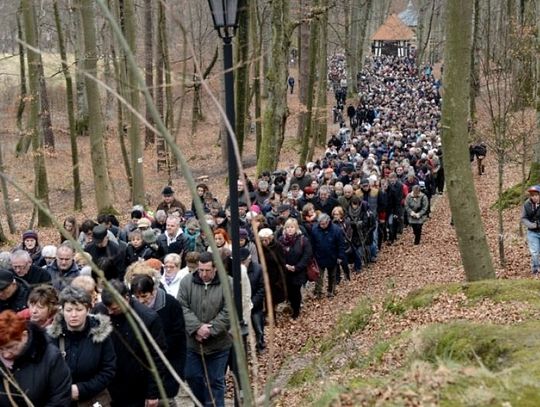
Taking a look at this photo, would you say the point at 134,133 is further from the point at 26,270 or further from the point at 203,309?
the point at 203,309

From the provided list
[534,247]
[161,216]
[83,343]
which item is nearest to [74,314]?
[83,343]

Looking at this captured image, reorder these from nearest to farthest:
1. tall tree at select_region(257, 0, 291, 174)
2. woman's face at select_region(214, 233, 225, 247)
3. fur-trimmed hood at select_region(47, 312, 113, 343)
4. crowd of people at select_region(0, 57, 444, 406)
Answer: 1. crowd of people at select_region(0, 57, 444, 406)
2. fur-trimmed hood at select_region(47, 312, 113, 343)
3. woman's face at select_region(214, 233, 225, 247)
4. tall tree at select_region(257, 0, 291, 174)

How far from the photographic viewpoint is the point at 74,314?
4965 millimetres

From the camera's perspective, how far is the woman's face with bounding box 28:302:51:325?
212 inches

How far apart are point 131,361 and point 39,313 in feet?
2.69

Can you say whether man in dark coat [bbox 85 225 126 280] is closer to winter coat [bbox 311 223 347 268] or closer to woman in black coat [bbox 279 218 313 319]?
woman in black coat [bbox 279 218 313 319]

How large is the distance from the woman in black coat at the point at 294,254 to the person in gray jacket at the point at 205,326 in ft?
13.7

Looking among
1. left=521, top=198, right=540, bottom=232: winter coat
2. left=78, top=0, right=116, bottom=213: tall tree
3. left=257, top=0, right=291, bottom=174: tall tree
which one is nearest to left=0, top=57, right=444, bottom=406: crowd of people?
left=257, top=0, right=291, bottom=174: tall tree

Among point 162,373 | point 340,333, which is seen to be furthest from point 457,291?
point 162,373

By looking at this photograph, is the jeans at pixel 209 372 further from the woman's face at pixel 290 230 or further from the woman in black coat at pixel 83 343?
the woman's face at pixel 290 230

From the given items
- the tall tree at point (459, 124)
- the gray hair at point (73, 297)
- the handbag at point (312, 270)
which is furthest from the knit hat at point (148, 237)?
the gray hair at point (73, 297)

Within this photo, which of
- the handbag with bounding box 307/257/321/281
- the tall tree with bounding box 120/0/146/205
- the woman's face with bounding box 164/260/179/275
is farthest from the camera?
the tall tree with bounding box 120/0/146/205

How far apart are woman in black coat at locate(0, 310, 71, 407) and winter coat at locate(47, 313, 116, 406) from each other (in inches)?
20.3

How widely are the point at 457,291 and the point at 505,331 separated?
10.3 feet
